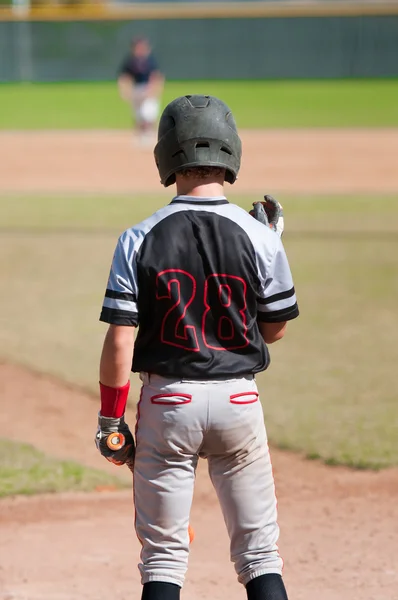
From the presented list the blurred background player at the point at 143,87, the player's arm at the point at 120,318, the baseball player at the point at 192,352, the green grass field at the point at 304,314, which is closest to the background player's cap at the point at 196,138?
the baseball player at the point at 192,352

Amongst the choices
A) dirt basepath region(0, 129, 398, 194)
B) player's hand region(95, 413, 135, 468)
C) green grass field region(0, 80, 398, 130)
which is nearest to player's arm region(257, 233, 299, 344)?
player's hand region(95, 413, 135, 468)

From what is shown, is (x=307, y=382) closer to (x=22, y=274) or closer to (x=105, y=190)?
(x=22, y=274)

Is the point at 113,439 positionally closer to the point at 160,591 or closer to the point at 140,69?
the point at 160,591

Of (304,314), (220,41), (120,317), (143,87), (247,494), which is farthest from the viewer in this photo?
(220,41)

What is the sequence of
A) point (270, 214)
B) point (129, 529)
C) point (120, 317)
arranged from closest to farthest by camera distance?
point (120, 317)
point (270, 214)
point (129, 529)

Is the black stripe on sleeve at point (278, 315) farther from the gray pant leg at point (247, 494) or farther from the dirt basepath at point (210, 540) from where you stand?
the dirt basepath at point (210, 540)

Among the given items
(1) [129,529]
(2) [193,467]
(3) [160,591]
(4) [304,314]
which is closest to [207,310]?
(2) [193,467]

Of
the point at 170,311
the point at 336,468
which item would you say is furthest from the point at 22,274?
the point at 170,311

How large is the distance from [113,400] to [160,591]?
574 millimetres

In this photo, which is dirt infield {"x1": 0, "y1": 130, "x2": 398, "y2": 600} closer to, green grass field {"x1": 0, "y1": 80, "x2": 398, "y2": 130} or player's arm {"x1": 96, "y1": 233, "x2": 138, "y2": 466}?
player's arm {"x1": 96, "y1": 233, "x2": 138, "y2": 466}

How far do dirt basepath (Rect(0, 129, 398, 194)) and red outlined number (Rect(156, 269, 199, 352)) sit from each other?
41.9ft

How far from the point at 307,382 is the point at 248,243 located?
4083 mm

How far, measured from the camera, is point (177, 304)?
2.76 m

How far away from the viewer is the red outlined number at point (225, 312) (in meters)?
2.79
